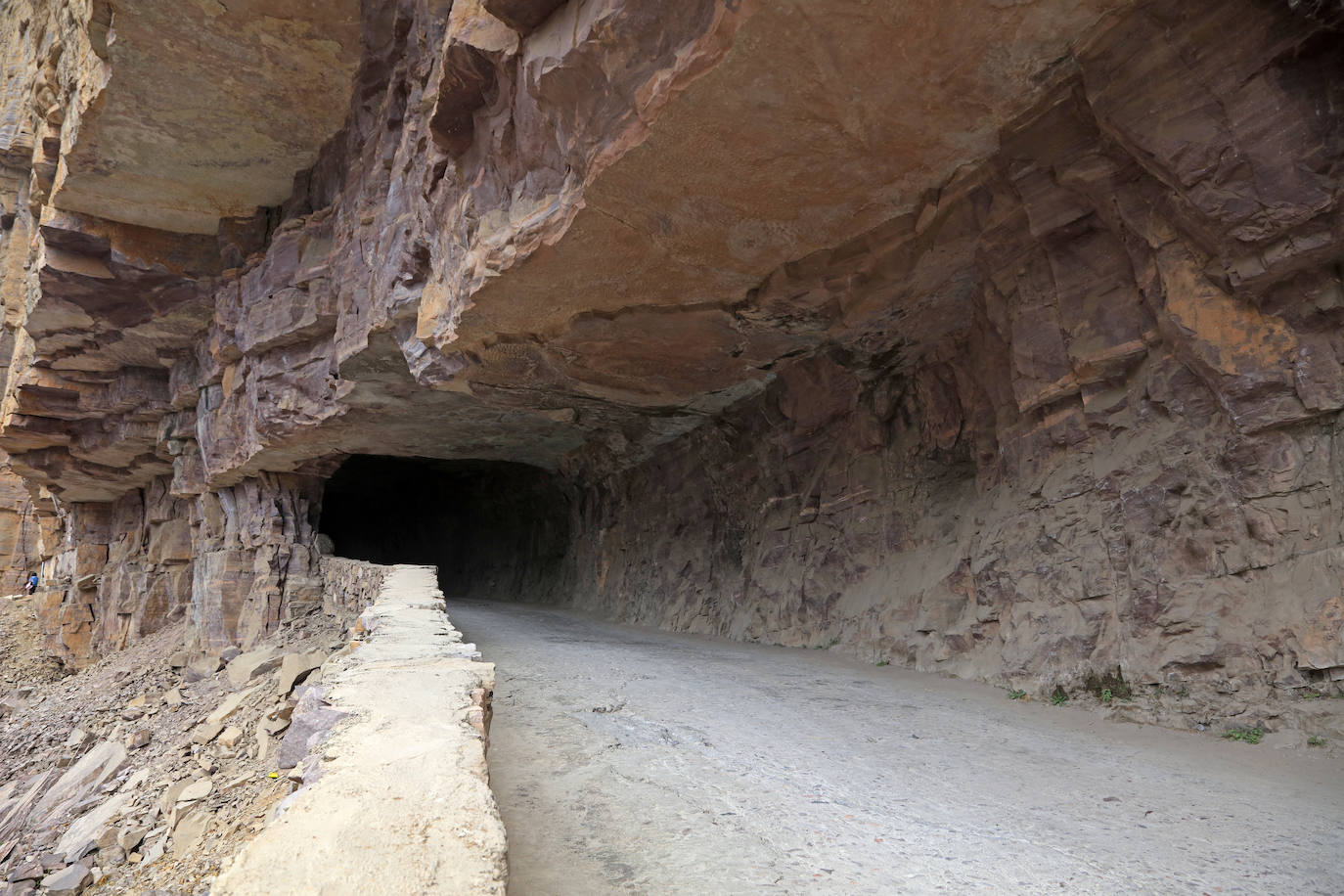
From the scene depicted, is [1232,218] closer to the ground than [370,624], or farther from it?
farther from it

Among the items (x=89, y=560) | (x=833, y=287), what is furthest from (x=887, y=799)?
(x=89, y=560)

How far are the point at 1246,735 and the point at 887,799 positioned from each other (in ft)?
7.91

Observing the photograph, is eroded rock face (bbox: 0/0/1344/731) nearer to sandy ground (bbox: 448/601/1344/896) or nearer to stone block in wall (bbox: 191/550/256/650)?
Answer: sandy ground (bbox: 448/601/1344/896)

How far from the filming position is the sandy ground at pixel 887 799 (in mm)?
2439

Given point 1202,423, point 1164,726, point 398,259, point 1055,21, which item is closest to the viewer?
point 1055,21

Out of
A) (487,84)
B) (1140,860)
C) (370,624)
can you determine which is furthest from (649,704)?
(487,84)

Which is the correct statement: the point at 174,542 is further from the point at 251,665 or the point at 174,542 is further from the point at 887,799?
the point at 887,799

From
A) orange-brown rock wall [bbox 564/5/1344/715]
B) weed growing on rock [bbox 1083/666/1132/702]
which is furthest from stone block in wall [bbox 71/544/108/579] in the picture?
weed growing on rock [bbox 1083/666/1132/702]

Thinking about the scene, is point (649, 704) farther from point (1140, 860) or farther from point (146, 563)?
point (146, 563)

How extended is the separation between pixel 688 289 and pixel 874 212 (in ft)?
6.38

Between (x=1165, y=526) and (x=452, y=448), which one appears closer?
(x=1165, y=526)

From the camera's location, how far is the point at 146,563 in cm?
2012

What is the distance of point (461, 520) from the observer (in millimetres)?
24188

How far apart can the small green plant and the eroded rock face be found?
0.65 ft
